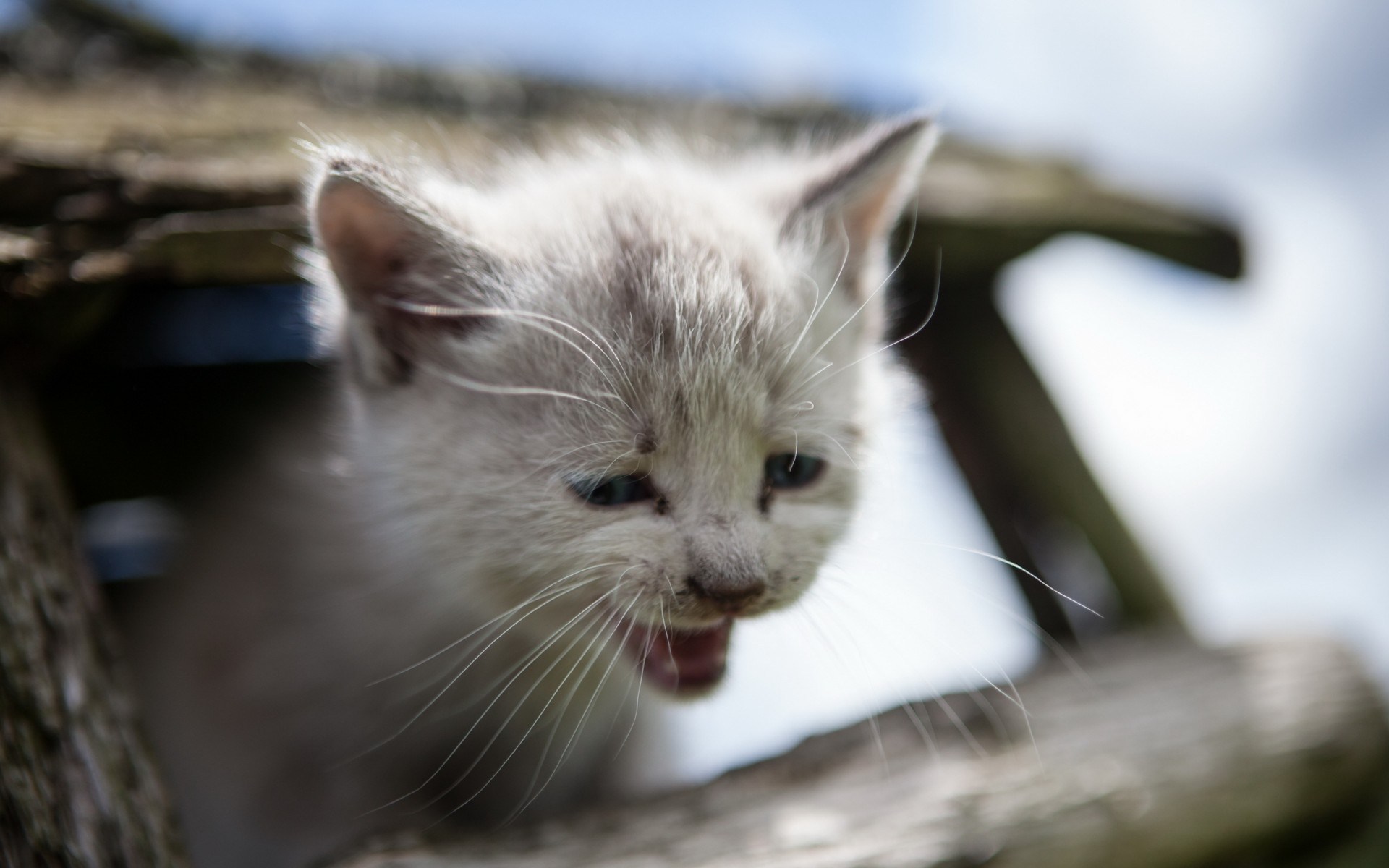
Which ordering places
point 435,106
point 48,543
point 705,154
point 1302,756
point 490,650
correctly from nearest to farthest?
point 48,543 → point 490,650 → point 1302,756 → point 705,154 → point 435,106

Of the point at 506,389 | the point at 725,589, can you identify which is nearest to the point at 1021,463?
the point at 725,589

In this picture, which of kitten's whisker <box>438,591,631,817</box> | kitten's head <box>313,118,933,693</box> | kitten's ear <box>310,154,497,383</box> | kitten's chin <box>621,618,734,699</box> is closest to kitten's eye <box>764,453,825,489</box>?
kitten's head <box>313,118,933,693</box>

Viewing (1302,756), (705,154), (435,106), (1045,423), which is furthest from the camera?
(1045,423)

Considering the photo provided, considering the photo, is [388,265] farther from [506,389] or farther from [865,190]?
[865,190]

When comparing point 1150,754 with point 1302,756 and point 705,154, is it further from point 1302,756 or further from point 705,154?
point 705,154

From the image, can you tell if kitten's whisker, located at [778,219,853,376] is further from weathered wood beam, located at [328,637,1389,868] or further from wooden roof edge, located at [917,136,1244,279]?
weathered wood beam, located at [328,637,1389,868]

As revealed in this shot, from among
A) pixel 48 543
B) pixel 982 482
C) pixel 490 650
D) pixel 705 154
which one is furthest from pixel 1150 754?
A: pixel 48 543
